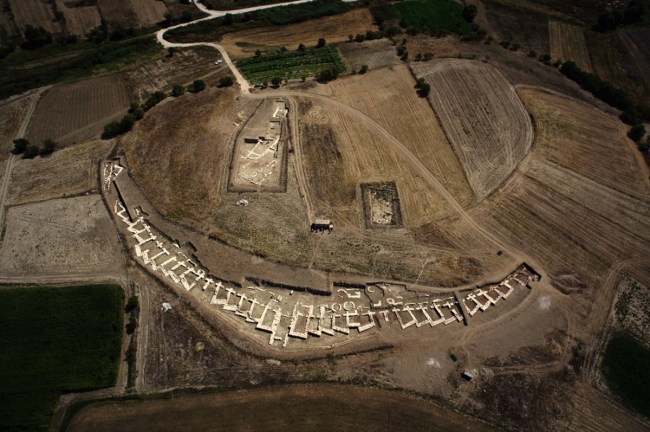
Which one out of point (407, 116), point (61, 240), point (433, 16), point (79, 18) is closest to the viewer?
point (61, 240)

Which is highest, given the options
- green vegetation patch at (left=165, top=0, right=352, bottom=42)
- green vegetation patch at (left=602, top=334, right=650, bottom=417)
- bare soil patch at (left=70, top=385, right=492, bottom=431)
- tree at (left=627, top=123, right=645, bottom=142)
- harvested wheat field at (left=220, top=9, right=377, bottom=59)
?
green vegetation patch at (left=165, top=0, right=352, bottom=42)

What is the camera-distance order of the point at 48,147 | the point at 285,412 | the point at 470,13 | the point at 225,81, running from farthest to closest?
the point at 470,13, the point at 225,81, the point at 48,147, the point at 285,412

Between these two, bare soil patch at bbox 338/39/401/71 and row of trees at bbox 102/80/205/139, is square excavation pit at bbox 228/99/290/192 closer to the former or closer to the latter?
row of trees at bbox 102/80/205/139

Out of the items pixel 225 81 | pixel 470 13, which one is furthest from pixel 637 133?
pixel 225 81

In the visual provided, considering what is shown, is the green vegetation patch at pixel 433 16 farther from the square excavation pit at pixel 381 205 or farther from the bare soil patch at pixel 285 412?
the bare soil patch at pixel 285 412

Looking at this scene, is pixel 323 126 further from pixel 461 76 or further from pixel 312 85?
pixel 461 76

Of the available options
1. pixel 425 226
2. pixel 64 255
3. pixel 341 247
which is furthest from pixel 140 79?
pixel 425 226

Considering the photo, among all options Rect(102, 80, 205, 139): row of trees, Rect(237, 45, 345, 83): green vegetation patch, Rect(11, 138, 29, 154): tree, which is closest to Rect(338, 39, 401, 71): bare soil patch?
Rect(237, 45, 345, 83): green vegetation patch

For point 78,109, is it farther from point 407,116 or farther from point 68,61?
point 407,116
